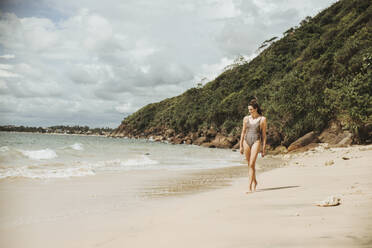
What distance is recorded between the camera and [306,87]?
31.7 m

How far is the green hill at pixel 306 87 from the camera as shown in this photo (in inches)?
905

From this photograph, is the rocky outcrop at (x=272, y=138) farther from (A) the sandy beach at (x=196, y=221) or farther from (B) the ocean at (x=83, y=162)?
(A) the sandy beach at (x=196, y=221)

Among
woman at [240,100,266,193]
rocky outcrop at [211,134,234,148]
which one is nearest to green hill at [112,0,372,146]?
rocky outcrop at [211,134,234,148]

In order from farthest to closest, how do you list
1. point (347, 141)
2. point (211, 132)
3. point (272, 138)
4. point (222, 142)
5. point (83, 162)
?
point (211, 132) < point (222, 142) < point (272, 138) < point (347, 141) < point (83, 162)

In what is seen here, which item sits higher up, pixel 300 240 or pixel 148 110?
pixel 148 110

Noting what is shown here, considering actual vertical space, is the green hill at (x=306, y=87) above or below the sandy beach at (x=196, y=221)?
above

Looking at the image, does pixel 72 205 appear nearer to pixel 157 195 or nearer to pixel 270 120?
pixel 157 195

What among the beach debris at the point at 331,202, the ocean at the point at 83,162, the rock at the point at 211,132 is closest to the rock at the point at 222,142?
the rock at the point at 211,132

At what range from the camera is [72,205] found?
5906 mm

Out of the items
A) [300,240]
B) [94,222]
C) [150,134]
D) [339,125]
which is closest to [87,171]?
[94,222]

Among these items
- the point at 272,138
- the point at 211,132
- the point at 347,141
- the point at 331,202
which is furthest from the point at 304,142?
the point at 211,132

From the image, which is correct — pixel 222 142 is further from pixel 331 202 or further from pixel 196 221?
pixel 196 221

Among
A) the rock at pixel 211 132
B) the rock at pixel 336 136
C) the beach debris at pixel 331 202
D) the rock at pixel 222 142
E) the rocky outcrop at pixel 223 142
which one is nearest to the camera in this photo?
the beach debris at pixel 331 202

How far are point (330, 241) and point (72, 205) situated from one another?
4888mm
